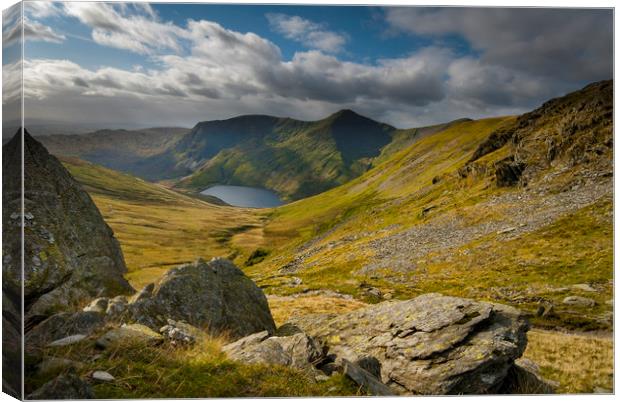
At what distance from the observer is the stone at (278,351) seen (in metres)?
10.2

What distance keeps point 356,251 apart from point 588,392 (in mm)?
42598

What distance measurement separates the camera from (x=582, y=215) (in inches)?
1136

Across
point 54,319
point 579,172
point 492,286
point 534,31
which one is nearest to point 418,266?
point 492,286

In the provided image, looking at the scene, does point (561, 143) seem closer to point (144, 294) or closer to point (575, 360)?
point (575, 360)

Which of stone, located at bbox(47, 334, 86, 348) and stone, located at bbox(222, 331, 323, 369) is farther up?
stone, located at bbox(47, 334, 86, 348)

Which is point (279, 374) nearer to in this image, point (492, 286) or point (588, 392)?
point (588, 392)

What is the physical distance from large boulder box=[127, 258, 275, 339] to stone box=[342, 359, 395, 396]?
4.26 metres

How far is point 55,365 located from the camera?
880 cm

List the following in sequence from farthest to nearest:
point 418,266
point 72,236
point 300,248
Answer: point 300,248 < point 418,266 < point 72,236

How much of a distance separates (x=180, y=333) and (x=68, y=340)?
263cm

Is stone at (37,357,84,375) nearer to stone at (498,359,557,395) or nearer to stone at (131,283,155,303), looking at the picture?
stone at (131,283,155,303)

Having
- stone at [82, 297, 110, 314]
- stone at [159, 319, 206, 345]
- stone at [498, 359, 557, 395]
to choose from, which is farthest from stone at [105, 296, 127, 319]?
stone at [498, 359, 557, 395]

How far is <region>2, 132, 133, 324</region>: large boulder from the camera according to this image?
35.6 ft

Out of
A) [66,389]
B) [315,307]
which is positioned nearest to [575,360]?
[66,389]
